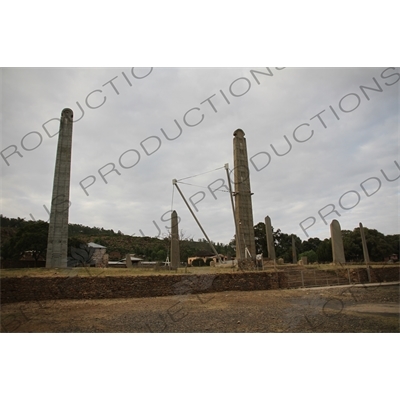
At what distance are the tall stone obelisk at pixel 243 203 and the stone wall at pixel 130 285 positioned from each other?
5.29 metres

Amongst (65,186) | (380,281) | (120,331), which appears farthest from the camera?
(65,186)

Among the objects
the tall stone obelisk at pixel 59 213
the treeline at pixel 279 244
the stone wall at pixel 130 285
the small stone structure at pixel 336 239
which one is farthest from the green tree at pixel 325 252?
the tall stone obelisk at pixel 59 213

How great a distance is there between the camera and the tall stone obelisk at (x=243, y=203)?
59.6 ft

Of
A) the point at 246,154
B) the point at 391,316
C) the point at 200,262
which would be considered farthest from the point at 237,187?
the point at 200,262

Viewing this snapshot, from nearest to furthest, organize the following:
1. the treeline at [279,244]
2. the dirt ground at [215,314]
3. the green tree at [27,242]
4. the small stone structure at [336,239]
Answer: the dirt ground at [215,314]
the small stone structure at [336,239]
the treeline at [279,244]
the green tree at [27,242]

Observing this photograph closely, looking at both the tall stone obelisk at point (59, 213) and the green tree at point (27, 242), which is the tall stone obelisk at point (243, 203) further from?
the green tree at point (27, 242)

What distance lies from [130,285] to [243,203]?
390 inches

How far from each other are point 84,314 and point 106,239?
232 ft

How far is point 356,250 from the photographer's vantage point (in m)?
35.0

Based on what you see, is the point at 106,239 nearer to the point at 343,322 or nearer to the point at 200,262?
the point at 200,262

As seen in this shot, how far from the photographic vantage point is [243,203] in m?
18.6

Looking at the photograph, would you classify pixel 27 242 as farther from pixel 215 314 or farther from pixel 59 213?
pixel 215 314

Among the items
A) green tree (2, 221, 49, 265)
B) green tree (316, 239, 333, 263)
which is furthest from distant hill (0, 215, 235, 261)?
green tree (2, 221, 49, 265)

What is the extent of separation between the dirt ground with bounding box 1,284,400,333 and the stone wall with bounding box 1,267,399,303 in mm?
405
